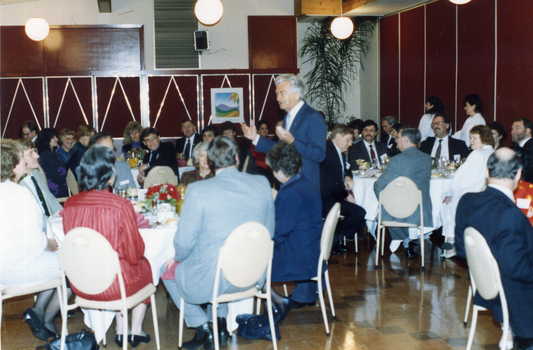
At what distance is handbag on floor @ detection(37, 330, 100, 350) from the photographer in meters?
3.05

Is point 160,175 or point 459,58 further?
point 459,58

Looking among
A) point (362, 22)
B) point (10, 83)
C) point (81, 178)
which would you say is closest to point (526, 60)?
point (362, 22)

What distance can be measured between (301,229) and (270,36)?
823cm

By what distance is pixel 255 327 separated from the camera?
133 inches

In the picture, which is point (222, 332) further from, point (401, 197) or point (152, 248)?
point (401, 197)

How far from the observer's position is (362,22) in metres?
10.6

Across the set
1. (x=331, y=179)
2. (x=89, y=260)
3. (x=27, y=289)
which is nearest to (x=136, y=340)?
(x=27, y=289)

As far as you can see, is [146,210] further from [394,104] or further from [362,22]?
[362,22]

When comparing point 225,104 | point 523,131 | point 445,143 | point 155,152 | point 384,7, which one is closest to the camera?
point 523,131

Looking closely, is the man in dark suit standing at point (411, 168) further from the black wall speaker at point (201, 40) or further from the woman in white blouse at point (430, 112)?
the black wall speaker at point (201, 40)

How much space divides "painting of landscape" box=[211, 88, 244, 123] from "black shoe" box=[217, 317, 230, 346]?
7.52 meters

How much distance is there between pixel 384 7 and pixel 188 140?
4.12 m

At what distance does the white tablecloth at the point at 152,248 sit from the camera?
10.8 ft

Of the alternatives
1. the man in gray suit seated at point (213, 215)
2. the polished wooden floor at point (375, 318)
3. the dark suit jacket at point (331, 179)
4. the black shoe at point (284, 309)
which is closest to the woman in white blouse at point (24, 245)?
the polished wooden floor at point (375, 318)
